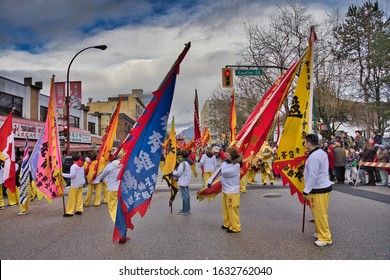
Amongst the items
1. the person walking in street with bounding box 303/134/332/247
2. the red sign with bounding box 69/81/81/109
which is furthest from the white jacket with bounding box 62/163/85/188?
the red sign with bounding box 69/81/81/109

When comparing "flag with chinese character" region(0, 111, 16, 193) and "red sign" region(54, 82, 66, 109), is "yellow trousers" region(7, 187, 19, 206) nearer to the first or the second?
"flag with chinese character" region(0, 111, 16, 193)

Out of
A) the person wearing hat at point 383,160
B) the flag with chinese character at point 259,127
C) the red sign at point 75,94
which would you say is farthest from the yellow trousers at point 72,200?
the red sign at point 75,94

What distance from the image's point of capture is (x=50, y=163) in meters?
9.32

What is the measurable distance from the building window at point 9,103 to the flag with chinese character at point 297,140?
2278 cm

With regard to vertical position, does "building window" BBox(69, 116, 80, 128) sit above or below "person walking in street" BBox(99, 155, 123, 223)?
above

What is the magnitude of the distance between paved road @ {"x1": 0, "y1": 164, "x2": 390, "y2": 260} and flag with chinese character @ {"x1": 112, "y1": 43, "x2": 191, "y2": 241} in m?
0.67

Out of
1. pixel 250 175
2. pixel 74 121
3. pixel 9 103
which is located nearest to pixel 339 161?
pixel 250 175

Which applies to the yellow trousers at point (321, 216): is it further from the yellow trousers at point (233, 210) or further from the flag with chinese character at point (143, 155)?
the flag with chinese character at point (143, 155)

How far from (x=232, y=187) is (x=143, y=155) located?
2.01m

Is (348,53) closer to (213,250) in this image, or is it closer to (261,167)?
(261,167)

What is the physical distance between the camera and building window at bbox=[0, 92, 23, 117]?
24.1 metres

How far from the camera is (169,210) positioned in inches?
376

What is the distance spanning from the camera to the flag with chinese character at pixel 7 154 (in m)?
10.7

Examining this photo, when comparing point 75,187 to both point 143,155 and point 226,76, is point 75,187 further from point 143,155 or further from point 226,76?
point 226,76
